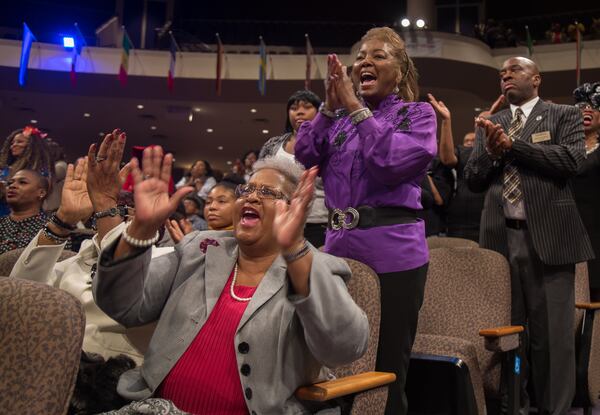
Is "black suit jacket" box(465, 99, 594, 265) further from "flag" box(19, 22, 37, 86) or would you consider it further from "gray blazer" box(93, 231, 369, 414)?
"flag" box(19, 22, 37, 86)

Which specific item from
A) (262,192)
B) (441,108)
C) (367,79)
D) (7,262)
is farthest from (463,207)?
(7,262)

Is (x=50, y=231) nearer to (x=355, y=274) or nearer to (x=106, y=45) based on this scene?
(x=355, y=274)

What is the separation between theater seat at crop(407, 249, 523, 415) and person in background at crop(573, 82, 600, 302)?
33.9 inches

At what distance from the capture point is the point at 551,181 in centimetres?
241

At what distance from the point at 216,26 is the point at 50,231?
1238 cm

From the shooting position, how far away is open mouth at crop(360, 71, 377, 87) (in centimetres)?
186

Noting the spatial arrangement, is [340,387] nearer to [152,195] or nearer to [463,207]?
[152,195]

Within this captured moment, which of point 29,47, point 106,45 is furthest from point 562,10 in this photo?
point 29,47

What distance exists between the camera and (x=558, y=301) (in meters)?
2.37

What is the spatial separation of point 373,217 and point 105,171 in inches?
28.9

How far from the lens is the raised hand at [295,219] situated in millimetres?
1193

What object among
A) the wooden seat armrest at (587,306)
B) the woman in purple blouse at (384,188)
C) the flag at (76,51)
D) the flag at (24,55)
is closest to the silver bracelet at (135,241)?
the woman in purple blouse at (384,188)

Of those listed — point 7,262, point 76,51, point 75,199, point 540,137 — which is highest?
point 76,51

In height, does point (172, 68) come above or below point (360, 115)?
above
